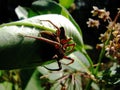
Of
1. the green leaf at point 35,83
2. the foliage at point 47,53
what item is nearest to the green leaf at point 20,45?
the foliage at point 47,53

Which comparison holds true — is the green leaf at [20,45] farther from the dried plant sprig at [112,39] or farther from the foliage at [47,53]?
the dried plant sprig at [112,39]

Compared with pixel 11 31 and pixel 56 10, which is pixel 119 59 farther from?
pixel 11 31

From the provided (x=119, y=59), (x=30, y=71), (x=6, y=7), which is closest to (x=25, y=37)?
(x=119, y=59)

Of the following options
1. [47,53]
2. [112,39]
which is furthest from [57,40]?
[112,39]

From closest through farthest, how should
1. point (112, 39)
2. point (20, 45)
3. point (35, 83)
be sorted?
point (20, 45), point (112, 39), point (35, 83)

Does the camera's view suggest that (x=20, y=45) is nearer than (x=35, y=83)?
Yes

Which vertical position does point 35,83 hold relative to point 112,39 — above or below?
below

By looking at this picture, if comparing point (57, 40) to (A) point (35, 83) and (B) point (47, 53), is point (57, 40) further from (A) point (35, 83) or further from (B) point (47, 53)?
(A) point (35, 83)

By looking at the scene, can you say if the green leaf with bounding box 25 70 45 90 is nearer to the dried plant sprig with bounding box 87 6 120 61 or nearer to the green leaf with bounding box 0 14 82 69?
the dried plant sprig with bounding box 87 6 120 61

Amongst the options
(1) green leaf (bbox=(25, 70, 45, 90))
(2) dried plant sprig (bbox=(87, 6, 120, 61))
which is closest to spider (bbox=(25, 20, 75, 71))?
(2) dried plant sprig (bbox=(87, 6, 120, 61))
